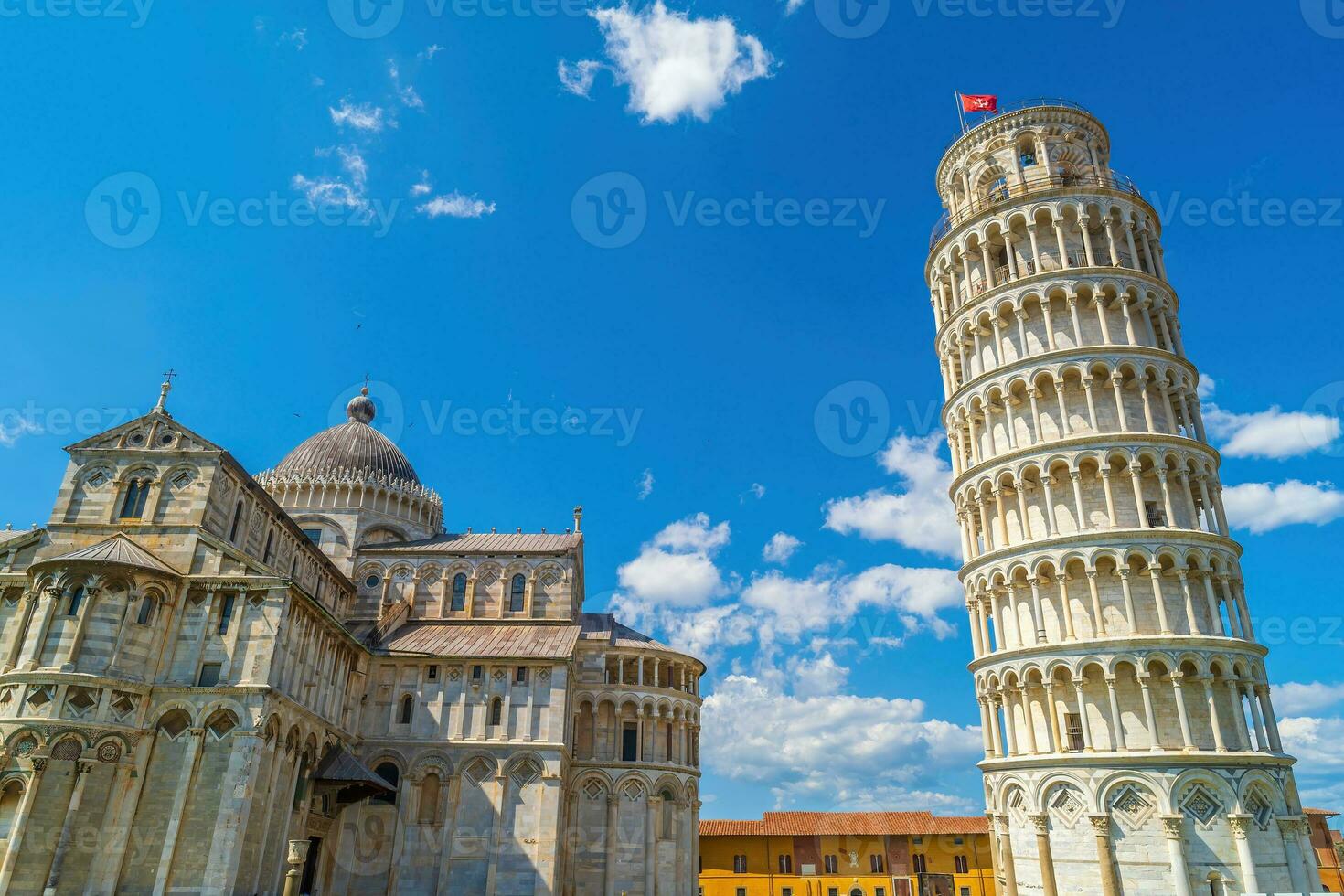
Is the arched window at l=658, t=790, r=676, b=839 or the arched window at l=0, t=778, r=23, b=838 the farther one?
the arched window at l=658, t=790, r=676, b=839

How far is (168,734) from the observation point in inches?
1178

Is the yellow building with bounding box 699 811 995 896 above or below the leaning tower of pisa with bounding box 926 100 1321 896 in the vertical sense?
below

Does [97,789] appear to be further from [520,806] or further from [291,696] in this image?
[520,806]

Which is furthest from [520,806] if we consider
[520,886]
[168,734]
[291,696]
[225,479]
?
[225,479]

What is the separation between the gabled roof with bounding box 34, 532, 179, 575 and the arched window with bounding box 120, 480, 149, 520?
3.13ft

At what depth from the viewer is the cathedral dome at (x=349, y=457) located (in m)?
52.0

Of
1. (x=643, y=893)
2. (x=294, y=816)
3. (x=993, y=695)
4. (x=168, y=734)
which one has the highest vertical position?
(x=993, y=695)

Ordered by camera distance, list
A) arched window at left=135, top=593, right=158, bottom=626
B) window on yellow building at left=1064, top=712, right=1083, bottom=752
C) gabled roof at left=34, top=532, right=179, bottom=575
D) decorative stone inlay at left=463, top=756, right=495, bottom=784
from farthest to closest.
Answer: decorative stone inlay at left=463, top=756, right=495, bottom=784 → arched window at left=135, top=593, right=158, bottom=626 → window on yellow building at left=1064, top=712, right=1083, bottom=752 → gabled roof at left=34, top=532, right=179, bottom=575

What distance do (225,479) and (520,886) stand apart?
21.8m

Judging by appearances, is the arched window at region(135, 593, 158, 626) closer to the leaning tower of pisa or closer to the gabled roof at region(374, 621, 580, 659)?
the gabled roof at region(374, 621, 580, 659)

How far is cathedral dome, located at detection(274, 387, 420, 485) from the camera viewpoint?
52.0 metres

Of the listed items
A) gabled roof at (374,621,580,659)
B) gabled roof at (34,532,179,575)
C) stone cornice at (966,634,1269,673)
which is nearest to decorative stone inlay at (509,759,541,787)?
gabled roof at (374,621,580,659)

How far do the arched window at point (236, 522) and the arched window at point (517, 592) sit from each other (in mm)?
16309

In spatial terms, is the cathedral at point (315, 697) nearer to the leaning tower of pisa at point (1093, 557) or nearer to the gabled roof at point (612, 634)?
the gabled roof at point (612, 634)
